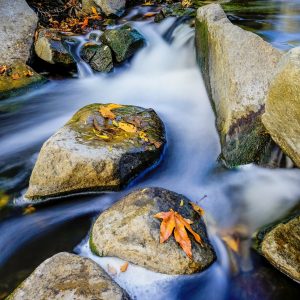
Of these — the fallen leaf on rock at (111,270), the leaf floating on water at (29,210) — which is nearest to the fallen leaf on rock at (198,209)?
the fallen leaf on rock at (111,270)

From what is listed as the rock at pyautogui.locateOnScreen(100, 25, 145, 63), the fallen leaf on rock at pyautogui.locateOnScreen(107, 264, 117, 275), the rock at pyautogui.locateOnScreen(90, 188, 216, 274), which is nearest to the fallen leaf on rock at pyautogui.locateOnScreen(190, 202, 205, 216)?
the rock at pyautogui.locateOnScreen(90, 188, 216, 274)

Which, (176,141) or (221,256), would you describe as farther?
(176,141)

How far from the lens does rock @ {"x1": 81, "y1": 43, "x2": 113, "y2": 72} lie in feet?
26.5

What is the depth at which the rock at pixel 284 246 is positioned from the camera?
11.5 ft

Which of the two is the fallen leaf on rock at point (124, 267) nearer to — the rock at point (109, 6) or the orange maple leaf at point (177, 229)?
the orange maple leaf at point (177, 229)

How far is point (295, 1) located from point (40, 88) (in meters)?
7.02

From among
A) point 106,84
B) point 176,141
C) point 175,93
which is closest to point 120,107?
point 176,141

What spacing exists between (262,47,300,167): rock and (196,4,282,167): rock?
1.90 ft

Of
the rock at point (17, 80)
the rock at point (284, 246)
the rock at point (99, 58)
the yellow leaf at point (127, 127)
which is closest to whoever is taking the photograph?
the rock at point (284, 246)

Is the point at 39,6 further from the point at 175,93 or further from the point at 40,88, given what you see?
the point at 175,93

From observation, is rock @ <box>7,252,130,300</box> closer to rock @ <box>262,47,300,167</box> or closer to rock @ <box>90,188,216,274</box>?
rock @ <box>90,188,216,274</box>

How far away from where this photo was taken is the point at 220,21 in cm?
599

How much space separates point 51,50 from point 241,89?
457cm

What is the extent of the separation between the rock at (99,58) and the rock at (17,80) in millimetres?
1208
